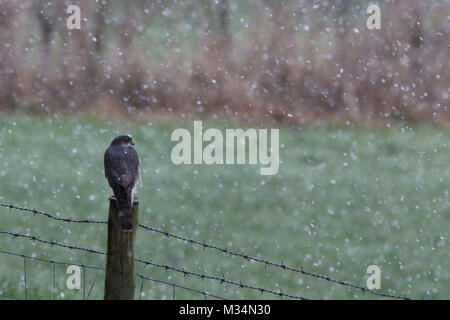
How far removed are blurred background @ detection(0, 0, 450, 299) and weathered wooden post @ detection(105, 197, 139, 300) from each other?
3744mm

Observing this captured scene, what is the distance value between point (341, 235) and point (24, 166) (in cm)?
499

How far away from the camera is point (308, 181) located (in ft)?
36.8

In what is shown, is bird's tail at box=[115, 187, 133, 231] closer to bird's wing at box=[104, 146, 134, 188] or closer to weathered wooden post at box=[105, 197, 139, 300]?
weathered wooden post at box=[105, 197, 139, 300]

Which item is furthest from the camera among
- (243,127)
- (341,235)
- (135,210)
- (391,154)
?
(243,127)

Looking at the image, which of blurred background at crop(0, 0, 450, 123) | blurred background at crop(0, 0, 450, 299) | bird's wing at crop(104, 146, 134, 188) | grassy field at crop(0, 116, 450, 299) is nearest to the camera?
bird's wing at crop(104, 146, 134, 188)

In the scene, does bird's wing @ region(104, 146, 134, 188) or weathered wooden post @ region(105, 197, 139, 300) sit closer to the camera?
weathered wooden post @ region(105, 197, 139, 300)

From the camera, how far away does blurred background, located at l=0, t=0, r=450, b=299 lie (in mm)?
8734

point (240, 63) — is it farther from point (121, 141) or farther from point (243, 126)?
point (121, 141)

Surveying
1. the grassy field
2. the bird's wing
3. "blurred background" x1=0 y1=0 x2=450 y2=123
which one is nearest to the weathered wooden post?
the bird's wing

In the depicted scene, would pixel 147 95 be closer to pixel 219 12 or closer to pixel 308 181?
pixel 219 12

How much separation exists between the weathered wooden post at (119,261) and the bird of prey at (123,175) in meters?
0.04

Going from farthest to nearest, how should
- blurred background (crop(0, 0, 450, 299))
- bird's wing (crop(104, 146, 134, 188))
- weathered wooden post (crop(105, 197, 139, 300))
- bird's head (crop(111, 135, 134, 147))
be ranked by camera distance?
blurred background (crop(0, 0, 450, 299)) < bird's head (crop(111, 135, 134, 147)) < bird's wing (crop(104, 146, 134, 188)) < weathered wooden post (crop(105, 197, 139, 300))

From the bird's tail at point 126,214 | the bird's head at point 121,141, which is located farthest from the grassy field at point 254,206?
the bird's tail at point 126,214

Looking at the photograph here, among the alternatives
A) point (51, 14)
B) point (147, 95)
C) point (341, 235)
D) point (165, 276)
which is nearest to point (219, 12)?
point (147, 95)
